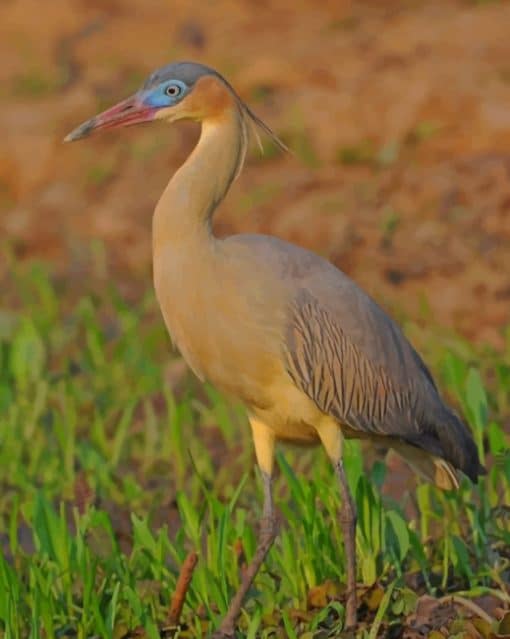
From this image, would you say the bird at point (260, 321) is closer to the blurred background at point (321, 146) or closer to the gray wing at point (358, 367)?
the gray wing at point (358, 367)

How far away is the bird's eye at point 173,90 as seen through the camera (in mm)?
4992

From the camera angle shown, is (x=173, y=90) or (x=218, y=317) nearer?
(x=218, y=317)

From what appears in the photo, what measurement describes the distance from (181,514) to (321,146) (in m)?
5.14

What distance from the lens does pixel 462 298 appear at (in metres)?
8.42

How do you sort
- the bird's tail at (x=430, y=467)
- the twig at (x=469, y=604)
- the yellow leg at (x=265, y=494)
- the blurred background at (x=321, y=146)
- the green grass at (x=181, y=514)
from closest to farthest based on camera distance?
the twig at (x=469, y=604) < the green grass at (x=181, y=514) < the yellow leg at (x=265, y=494) < the bird's tail at (x=430, y=467) < the blurred background at (x=321, y=146)

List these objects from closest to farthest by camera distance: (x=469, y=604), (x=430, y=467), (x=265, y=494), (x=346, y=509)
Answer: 1. (x=469, y=604)
2. (x=346, y=509)
3. (x=265, y=494)
4. (x=430, y=467)

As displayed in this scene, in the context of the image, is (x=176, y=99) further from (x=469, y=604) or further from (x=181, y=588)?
(x=469, y=604)

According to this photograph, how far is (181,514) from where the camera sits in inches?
209

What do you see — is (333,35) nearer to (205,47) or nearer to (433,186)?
(205,47)

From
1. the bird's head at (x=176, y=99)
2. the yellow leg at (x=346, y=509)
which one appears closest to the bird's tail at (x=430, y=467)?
the yellow leg at (x=346, y=509)

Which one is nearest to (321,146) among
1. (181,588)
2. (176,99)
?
(176,99)

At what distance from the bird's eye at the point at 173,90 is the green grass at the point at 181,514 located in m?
1.08

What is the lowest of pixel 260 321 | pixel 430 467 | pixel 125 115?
pixel 430 467

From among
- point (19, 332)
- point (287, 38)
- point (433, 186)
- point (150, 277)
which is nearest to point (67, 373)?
point (19, 332)
